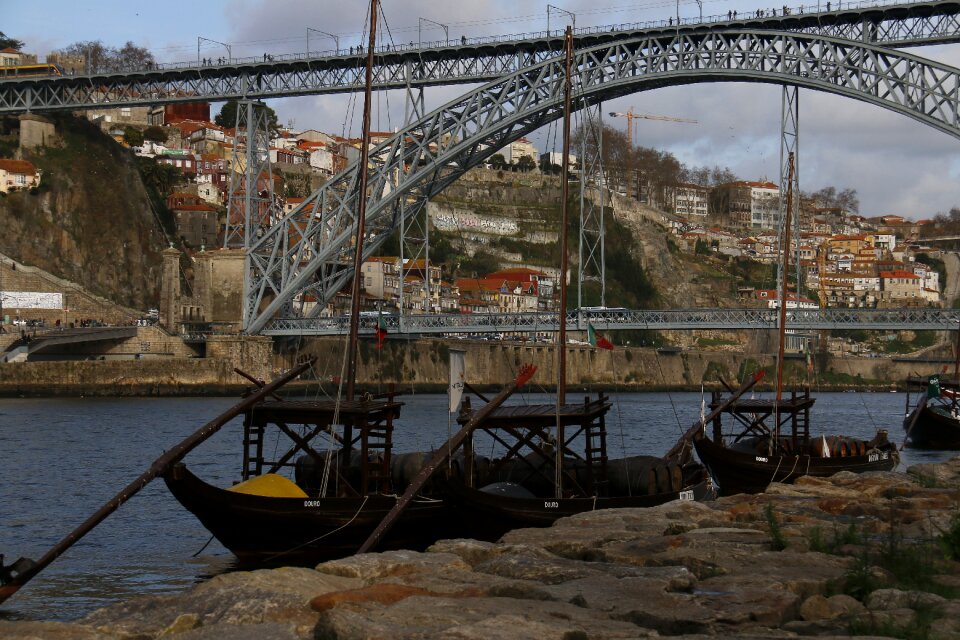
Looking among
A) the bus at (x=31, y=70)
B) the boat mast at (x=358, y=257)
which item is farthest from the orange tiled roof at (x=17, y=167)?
the boat mast at (x=358, y=257)

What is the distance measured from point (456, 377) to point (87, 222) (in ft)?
230

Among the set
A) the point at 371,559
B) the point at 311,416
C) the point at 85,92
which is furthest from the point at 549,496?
the point at 85,92

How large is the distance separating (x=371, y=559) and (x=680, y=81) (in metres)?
48.1

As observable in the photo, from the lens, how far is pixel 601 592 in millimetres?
11172

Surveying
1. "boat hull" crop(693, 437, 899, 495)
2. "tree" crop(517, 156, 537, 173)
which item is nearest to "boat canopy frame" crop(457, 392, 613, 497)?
"boat hull" crop(693, 437, 899, 495)

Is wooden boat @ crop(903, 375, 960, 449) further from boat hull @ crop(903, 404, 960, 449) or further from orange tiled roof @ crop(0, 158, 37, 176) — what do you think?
orange tiled roof @ crop(0, 158, 37, 176)

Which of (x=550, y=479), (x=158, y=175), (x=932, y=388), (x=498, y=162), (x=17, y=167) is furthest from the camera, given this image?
(x=498, y=162)

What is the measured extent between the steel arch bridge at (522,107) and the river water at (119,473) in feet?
24.0

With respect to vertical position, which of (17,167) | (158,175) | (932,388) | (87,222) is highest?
(158,175)

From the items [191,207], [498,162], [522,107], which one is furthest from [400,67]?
[498,162]

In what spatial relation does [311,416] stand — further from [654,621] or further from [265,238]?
[265,238]

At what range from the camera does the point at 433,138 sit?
2461 inches

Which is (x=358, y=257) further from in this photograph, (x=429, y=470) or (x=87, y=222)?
(x=87, y=222)

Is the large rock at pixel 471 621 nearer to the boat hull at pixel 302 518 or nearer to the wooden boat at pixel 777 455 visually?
the boat hull at pixel 302 518
